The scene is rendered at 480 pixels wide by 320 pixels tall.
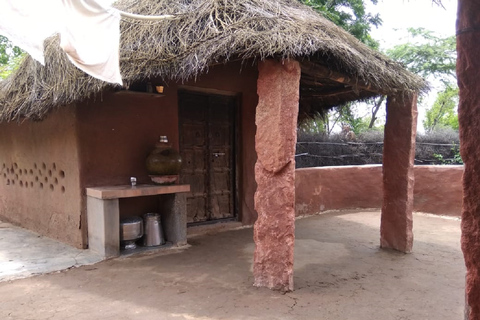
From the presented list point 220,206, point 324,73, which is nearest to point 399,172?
point 324,73

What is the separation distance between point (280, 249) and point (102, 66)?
2.26 metres

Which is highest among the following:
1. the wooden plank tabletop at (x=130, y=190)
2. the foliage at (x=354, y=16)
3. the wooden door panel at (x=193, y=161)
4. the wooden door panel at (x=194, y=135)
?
the foliage at (x=354, y=16)

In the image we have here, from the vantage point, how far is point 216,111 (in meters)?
6.26

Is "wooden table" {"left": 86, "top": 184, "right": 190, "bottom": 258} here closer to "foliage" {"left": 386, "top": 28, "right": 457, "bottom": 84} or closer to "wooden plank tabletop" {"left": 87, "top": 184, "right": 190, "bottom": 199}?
"wooden plank tabletop" {"left": 87, "top": 184, "right": 190, "bottom": 199}

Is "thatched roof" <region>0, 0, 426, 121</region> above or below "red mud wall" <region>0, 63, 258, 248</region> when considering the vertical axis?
above

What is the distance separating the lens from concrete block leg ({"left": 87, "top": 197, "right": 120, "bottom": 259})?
4.47 metres

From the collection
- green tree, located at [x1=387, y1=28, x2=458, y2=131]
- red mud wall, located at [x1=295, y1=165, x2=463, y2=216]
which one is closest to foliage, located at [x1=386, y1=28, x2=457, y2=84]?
green tree, located at [x1=387, y1=28, x2=458, y2=131]

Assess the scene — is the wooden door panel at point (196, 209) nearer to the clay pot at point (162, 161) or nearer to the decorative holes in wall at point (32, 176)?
the clay pot at point (162, 161)

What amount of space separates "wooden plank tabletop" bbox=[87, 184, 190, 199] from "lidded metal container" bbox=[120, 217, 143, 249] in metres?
0.37

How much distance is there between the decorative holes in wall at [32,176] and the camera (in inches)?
208

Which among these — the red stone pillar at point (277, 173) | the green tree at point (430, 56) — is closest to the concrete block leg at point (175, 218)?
the red stone pillar at point (277, 173)

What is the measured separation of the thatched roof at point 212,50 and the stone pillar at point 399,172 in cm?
36

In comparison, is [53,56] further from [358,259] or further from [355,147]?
[355,147]

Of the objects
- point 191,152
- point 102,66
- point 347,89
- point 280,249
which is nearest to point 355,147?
point 347,89
